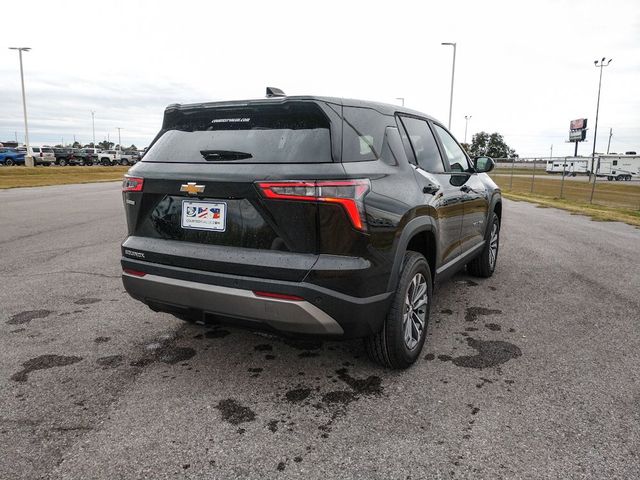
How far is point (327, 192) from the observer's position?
262 centimetres

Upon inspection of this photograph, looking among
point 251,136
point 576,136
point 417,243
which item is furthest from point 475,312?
point 576,136

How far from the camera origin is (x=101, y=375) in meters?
3.18

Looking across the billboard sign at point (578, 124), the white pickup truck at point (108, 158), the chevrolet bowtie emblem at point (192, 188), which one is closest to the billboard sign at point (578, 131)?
the billboard sign at point (578, 124)

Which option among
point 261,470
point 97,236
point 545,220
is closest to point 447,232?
point 261,470

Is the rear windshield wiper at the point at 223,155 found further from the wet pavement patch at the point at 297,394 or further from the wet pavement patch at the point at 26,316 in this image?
the wet pavement patch at the point at 26,316

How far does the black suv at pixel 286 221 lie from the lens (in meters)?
2.68

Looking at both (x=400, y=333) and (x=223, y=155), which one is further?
(x=400, y=333)

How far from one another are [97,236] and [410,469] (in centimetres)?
751

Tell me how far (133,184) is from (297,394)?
5.50 feet

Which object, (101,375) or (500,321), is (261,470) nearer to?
(101,375)

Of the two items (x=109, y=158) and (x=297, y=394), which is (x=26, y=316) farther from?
(x=109, y=158)

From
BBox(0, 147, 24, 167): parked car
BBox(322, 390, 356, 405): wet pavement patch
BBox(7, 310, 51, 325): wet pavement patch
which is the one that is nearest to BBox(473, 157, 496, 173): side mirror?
BBox(322, 390, 356, 405): wet pavement patch

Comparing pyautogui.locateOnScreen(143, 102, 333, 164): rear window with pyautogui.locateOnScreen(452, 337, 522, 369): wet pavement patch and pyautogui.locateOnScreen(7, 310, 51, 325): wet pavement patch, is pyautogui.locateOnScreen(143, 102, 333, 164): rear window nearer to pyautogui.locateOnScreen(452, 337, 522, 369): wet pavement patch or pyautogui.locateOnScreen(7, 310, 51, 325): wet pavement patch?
pyautogui.locateOnScreen(452, 337, 522, 369): wet pavement patch

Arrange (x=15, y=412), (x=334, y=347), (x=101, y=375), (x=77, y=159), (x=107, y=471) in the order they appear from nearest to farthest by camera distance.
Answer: (x=107, y=471) < (x=15, y=412) < (x=101, y=375) < (x=334, y=347) < (x=77, y=159)
